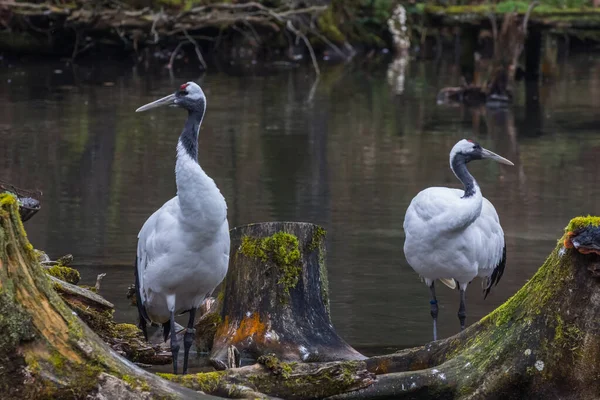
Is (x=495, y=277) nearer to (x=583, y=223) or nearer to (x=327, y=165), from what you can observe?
(x=583, y=223)

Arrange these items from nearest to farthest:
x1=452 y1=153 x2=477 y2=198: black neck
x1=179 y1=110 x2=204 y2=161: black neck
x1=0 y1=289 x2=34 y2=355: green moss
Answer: x1=0 y1=289 x2=34 y2=355: green moss < x1=179 y1=110 x2=204 y2=161: black neck < x1=452 y1=153 x2=477 y2=198: black neck

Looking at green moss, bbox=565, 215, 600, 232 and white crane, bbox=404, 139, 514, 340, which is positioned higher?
green moss, bbox=565, 215, 600, 232

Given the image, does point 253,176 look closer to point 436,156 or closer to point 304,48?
point 436,156

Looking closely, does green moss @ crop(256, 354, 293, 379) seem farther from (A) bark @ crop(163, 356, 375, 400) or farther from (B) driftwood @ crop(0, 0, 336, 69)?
(B) driftwood @ crop(0, 0, 336, 69)

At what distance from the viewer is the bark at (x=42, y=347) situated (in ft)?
17.4

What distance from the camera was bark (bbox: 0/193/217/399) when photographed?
529 cm

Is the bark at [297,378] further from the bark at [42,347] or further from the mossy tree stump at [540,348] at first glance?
the bark at [42,347]

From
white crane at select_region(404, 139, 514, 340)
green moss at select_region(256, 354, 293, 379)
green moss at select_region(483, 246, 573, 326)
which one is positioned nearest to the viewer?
green moss at select_region(483, 246, 573, 326)

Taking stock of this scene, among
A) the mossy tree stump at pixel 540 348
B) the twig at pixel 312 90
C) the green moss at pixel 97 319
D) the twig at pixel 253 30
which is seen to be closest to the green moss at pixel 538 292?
the mossy tree stump at pixel 540 348

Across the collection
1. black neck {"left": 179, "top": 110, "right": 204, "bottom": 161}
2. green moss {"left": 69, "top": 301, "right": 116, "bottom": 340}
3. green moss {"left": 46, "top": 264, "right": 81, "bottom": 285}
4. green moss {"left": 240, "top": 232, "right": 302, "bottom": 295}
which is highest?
black neck {"left": 179, "top": 110, "right": 204, "bottom": 161}

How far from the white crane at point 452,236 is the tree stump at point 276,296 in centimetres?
95

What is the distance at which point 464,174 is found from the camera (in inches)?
351

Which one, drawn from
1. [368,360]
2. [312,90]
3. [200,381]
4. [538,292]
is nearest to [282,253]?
[368,360]

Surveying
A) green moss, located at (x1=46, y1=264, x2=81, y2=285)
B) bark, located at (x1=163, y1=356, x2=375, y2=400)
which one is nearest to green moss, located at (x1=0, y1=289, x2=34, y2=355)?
bark, located at (x1=163, y1=356, x2=375, y2=400)
